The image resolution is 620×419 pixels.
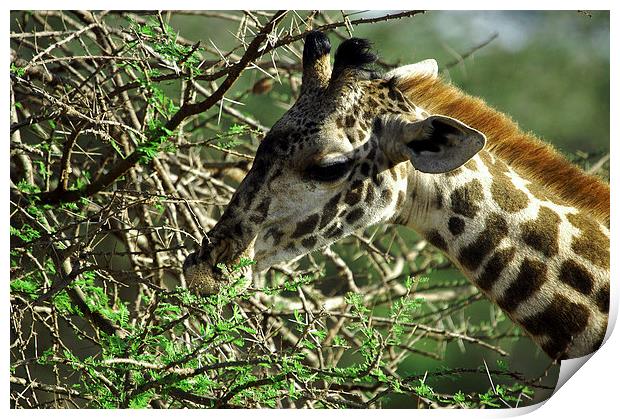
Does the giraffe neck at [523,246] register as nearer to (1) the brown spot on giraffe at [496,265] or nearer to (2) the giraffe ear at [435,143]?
(1) the brown spot on giraffe at [496,265]

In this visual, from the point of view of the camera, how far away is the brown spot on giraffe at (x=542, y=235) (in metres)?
2.79

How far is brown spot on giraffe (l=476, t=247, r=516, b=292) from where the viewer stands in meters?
2.79

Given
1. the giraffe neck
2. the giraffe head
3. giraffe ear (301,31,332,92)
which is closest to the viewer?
the giraffe neck

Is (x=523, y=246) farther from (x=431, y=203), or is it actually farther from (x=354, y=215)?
(x=354, y=215)

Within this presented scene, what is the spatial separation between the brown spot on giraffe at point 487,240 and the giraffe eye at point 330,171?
46 cm

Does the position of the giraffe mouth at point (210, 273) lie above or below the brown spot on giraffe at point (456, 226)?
above

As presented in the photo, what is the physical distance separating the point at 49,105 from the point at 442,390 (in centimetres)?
437

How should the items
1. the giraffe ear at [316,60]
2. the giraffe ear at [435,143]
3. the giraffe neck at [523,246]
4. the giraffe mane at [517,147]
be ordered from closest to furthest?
the giraffe ear at [435,143] < the giraffe neck at [523,246] < the giraffe mane at [517,147] < the giraffe ear at [316,60]

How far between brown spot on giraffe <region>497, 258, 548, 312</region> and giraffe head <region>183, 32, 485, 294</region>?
44 centimetres

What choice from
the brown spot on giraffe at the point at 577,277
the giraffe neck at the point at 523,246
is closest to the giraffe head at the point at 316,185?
the giraffe neck at the point at 523,246

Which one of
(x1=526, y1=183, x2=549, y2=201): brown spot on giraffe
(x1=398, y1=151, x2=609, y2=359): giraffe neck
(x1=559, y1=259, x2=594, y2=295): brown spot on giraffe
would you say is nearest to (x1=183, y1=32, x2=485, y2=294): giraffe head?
(x1=398, y1=151, x2=609, y2=359): giraffe neck

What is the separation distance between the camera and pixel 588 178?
299 cm

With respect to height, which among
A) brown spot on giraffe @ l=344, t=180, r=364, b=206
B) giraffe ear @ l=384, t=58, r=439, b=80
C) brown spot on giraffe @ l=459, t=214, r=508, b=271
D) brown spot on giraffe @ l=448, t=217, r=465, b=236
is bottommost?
brown spot on giraffe @ l=459, t=214, r=508, b=271

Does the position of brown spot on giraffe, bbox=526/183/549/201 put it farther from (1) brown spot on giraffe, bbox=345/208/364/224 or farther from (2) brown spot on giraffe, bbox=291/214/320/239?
(2) brown spot on giraffe, bbox=291/214/320/239
